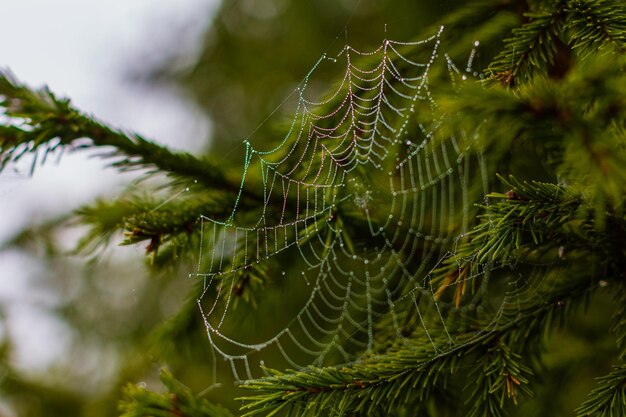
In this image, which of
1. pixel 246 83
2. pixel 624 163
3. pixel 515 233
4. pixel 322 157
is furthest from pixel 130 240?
pixel 246 83

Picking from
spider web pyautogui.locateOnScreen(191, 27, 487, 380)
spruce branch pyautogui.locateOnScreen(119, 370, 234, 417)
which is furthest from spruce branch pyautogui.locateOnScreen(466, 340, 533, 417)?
spruce branch pyautogui.locateOnScreen(119, 370, 234, 417)

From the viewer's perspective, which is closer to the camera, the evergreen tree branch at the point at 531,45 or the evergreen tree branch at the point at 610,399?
the evergreen tree branch at the point at 610,399

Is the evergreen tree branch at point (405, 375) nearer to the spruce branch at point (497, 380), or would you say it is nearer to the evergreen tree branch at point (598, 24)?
the spruce branch at point (497, 380)

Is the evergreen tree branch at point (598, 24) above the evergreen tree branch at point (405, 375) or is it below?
Answer: above

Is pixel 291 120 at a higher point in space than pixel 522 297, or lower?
higher

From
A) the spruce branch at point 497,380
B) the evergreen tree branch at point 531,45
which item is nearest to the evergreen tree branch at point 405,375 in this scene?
the spruce branch at point 497,380

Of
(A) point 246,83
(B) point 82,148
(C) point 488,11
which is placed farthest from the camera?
(A) point 246,83

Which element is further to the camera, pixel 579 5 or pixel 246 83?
pixel 246 83

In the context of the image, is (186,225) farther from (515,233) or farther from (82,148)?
(515,233)
